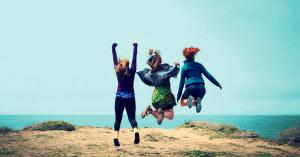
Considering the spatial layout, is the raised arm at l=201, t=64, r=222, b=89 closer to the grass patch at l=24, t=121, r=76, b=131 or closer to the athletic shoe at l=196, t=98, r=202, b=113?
the athletic shoe at l=196, t=98, r=202, b=113

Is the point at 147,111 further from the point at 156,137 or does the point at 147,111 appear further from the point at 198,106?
the point at 156,137

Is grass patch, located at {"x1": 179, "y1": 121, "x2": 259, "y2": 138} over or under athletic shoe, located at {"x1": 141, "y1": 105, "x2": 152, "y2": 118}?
under

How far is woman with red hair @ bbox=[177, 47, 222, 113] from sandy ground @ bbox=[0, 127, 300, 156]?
14.2 ft

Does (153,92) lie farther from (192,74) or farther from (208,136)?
(208,136)

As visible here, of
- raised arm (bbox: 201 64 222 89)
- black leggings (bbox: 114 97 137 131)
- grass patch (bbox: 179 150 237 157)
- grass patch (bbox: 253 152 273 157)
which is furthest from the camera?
grass patch (bbox: 253 152 273 157)

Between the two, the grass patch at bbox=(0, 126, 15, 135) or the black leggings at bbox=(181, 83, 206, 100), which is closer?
the black leggings at bbox=(181, 83, 206, 100)

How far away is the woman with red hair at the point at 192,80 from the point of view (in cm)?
1263

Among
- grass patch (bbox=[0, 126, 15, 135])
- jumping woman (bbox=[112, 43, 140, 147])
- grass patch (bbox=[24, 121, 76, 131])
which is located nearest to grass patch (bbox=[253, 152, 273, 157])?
jumping woman (bbox=[112, 43, 140, 147])

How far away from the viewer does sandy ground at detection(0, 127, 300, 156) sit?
16.5 meters

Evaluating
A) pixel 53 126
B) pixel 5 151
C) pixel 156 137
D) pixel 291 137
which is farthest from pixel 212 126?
pixel 5 151

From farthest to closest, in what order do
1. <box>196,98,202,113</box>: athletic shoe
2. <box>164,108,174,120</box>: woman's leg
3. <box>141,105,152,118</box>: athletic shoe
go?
<box>141,105,152,118</box>: athletic shoe < <box>196,98,202,113</box>: athletic shoe < <box>164,108,174,120</box>: woman's leg

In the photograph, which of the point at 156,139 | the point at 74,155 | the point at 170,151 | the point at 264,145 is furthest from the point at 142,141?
the point at 264,145

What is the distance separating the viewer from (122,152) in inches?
634

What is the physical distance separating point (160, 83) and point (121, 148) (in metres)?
5.84
